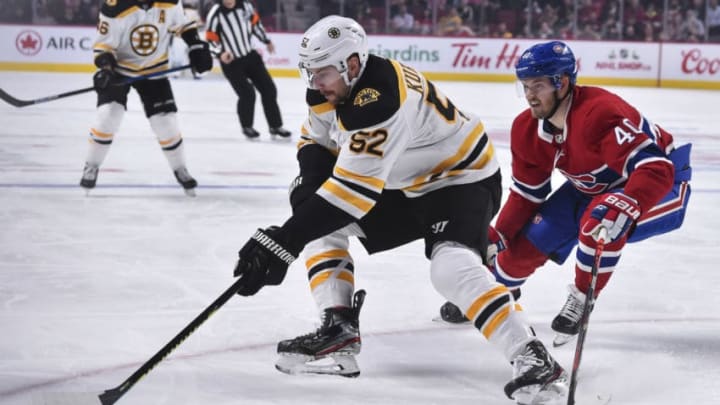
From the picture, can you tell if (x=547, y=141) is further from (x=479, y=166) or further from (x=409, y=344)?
(x=409, y=344)

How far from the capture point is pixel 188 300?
10.9ft

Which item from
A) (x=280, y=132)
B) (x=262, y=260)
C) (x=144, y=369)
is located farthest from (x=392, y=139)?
(x=280, y=132)

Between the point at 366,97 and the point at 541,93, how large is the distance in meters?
0.69

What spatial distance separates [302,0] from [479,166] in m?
11.7

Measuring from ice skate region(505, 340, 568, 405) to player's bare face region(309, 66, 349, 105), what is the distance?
684mm

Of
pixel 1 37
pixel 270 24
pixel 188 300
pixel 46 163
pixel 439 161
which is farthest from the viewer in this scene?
pixel 270 24

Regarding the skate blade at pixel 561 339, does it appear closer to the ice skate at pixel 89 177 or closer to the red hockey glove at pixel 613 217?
the red hockey glove at pixel 613 217

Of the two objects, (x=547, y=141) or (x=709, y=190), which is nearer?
(x=547, y=141)

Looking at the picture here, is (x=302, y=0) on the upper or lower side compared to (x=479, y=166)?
lower

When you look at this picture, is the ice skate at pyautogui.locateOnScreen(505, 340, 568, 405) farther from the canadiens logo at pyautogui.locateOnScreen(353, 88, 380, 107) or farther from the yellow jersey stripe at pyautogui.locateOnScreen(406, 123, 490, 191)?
the canadiens logo at pyautogui.locateOnScreen(353, 88, 380, 107)

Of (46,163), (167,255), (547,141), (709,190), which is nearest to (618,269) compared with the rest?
(547,141)

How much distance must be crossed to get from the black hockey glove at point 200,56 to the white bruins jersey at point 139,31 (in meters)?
0.11

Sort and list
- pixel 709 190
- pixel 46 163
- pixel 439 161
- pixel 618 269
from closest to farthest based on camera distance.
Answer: pixel 439 161
pixel 618 269
pixel 709 190
pixel 46 163

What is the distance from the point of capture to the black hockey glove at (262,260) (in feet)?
7.23
